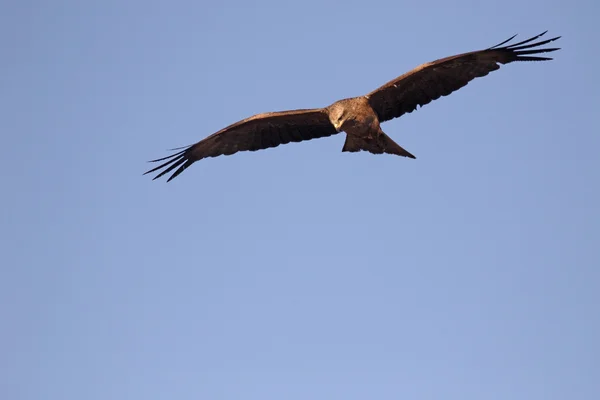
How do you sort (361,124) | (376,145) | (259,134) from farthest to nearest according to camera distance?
(259,134) → (376,145) → (361,124)

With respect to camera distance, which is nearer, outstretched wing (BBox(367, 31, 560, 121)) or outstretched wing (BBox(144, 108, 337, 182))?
outstretched wing (BBox(367, 31, 560, 121))

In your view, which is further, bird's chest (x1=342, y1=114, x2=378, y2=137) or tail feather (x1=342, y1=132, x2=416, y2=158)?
tail feather (x1=342, y1=132, x2=416, y2=158)

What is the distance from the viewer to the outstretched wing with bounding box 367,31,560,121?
49.1 ft

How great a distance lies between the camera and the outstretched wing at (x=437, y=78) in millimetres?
14977

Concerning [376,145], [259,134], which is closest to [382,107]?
[376,145]

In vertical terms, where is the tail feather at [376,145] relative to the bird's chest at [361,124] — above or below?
below

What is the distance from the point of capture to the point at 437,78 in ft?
50.7

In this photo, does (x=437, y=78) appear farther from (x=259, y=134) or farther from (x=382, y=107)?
(x=259, y=134)

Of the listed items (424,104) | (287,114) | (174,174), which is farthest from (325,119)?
(174,174)

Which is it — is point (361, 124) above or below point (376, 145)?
above

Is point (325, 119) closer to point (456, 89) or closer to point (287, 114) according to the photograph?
point (287, 114)

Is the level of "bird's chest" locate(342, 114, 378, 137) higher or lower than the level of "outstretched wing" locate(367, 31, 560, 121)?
lower

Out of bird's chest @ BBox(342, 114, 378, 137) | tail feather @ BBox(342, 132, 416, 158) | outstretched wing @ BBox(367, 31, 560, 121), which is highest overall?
outstretched wing @ BBox(367, 31, 560, 121)

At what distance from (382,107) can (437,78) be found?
942 millimetres
